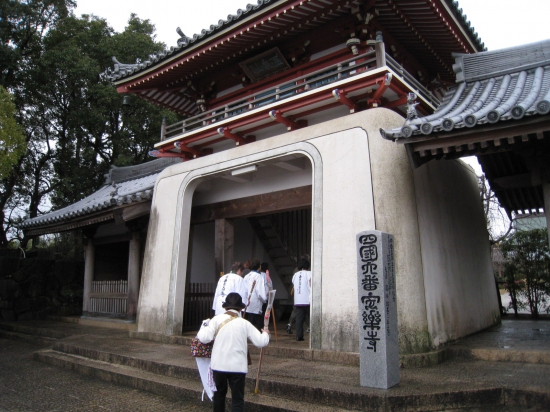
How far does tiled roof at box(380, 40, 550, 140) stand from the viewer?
217 inches

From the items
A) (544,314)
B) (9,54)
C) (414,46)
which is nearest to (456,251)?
(414,46)

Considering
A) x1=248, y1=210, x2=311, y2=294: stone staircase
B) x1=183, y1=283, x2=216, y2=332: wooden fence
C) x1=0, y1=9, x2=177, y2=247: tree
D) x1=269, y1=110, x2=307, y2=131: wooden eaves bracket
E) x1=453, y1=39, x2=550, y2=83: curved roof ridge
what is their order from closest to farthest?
x1=453, y1=39, x2=550, y2=83: curved roof ridge → x1=269, y1=110, x2=307, y2=131: wooden eaves bracket → x1=183, y1=283, x2=216, y2=332: wooden fence → x1=248, y1=210, x2=311, y2=294: stone staircase → x1=0, y1=9, x2=177, y2=247: tree

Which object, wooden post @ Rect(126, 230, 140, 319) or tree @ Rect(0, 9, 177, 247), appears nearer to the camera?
wooden post @ Rect(126, 230, 140, 319)

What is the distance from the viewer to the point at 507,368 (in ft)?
18.4

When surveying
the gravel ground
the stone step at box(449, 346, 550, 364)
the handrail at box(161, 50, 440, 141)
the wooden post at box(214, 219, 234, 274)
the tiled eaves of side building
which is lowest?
the gravel ground

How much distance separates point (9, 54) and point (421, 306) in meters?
19.9

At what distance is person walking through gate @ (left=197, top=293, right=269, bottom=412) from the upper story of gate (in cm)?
484

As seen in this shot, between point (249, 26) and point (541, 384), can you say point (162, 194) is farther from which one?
point (541, 384)

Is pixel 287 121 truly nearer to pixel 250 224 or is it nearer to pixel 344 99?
pixel 344 99

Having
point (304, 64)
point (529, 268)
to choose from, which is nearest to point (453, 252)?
point (304, 64)

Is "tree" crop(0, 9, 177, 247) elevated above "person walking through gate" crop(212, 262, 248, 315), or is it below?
above

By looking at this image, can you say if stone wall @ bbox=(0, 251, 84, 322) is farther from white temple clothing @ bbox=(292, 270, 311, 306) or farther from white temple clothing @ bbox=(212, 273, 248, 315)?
white temple clothing @ bbox=(292, 270, 311, 306)

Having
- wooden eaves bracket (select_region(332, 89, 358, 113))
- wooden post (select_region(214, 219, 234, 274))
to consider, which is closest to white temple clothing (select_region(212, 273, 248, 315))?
wooden post (select_region(214, 219, 234, 274))

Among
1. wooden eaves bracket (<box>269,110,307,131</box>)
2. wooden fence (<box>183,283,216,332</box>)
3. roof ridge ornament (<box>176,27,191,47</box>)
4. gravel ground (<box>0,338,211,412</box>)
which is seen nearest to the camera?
gravel ground (<box>0,338,211,412</box>)
